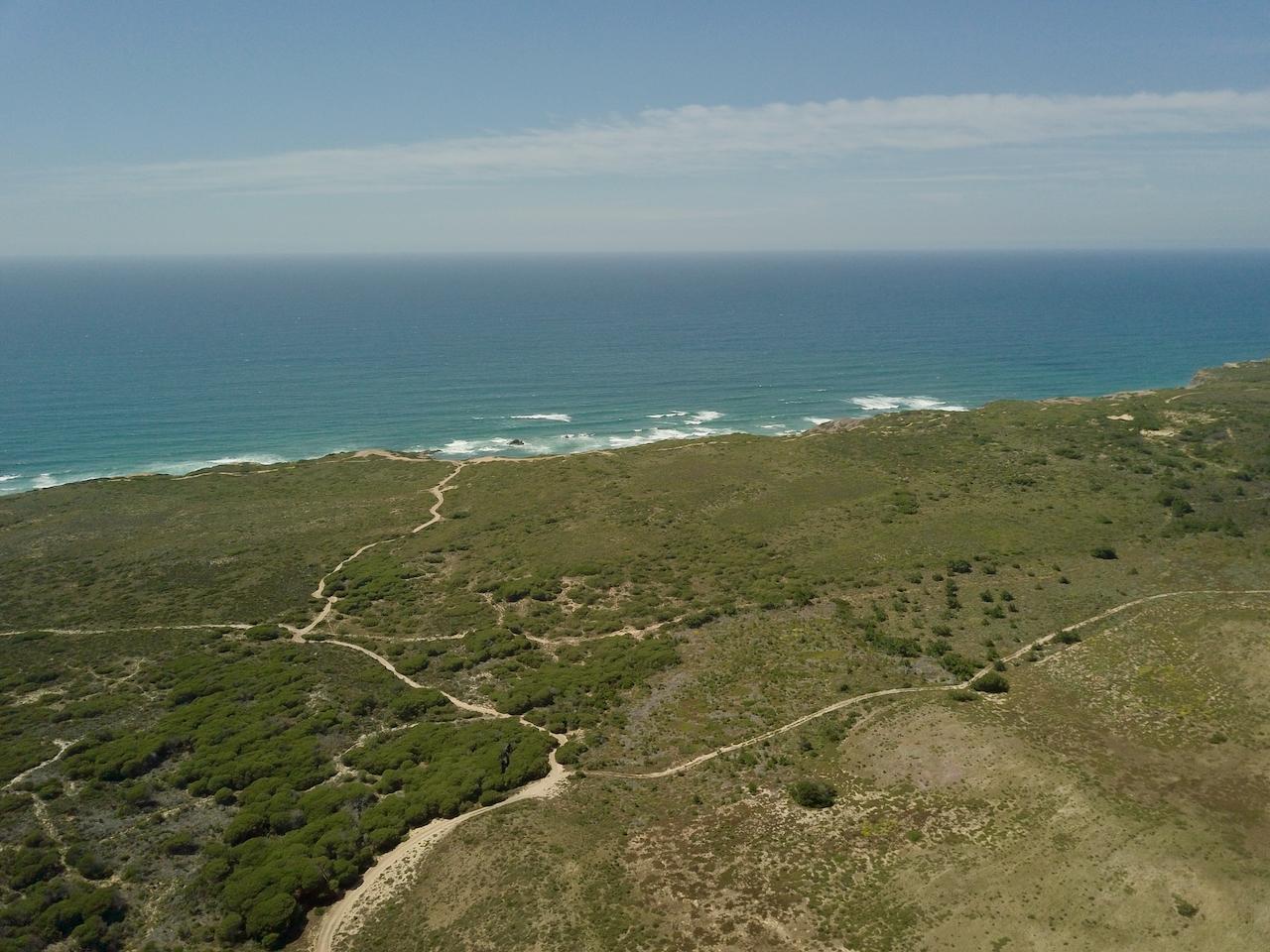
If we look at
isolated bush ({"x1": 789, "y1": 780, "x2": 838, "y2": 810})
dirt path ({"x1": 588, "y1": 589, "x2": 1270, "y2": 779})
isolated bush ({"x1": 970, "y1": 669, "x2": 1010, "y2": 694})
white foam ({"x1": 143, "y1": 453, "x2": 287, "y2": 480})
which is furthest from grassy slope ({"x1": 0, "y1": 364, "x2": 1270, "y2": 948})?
white foam ({"x1": 143, "y1": 453, "x2": 287, "y2": 480})

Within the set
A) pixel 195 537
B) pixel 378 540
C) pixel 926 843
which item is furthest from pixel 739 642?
pixel 195 537

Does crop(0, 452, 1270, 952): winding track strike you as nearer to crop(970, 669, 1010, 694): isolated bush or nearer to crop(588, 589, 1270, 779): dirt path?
crop(588, 589, 1270, 779): dirt path

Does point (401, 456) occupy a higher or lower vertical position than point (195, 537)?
higher

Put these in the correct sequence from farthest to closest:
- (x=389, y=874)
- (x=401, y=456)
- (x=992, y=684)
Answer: (x=401, y=456) < (x=992, y=684) < (x=389, y=874)

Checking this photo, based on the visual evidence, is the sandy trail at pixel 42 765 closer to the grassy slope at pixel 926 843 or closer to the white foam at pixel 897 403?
the grassy slope at pixel 926 843

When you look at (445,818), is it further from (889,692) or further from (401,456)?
(401,456)
